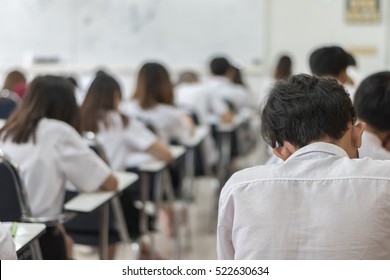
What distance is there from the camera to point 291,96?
1505mm

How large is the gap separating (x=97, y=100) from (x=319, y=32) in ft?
16.6

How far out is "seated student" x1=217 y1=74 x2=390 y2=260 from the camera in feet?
4.43

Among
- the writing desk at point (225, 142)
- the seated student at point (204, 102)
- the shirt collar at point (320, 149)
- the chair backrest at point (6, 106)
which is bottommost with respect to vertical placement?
the writing desk at point (225, 142)

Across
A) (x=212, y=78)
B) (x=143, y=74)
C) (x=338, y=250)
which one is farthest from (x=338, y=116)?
(x=212, y=78)

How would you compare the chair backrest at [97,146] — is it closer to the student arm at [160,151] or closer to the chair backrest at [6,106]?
the student arm at [160,151]

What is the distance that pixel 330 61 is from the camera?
2990 millimetres

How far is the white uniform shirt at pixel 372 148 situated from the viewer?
2246mm

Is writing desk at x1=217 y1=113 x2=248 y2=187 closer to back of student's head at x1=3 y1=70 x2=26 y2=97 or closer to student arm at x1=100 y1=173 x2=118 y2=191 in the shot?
back of student's head at x1=3 y1=70 x2=26 y2=97

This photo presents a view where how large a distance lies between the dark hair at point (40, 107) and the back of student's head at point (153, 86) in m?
1.50

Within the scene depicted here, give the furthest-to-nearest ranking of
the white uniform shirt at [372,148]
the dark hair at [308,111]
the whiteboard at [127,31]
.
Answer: the whiteboard at [127,31] < the white uniform shirt at [372,148] < the dark hair at [308,111]

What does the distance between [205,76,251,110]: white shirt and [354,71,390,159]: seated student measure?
3.67m

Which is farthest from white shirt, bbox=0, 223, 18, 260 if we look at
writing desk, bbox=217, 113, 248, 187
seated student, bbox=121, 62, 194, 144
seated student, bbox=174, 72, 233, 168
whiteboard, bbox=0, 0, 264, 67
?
whiteboard, bbox=0, 0, 264, 67

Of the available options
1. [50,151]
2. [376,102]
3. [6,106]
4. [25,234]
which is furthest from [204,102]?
[25,234]

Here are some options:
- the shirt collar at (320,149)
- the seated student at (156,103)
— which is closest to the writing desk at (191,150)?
the seated student at (156,103)
